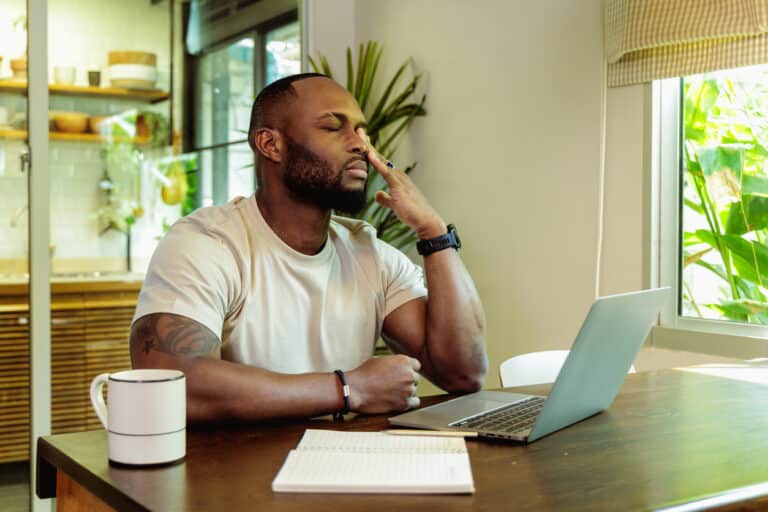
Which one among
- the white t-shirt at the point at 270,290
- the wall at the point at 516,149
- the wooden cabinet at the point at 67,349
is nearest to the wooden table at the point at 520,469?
the white t-shirt at the point at 270,290

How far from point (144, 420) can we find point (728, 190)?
6.83ft

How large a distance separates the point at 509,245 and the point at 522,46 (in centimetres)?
74

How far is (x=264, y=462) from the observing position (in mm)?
1140

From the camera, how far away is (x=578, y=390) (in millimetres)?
1312

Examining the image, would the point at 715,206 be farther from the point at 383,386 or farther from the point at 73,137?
the point at 73,137

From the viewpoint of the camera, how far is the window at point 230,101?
3822mm

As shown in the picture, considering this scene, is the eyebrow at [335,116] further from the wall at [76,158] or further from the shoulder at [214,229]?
the wall at [76,158]

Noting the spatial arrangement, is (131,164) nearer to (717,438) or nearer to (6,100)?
(6,100)

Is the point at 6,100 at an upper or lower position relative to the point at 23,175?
upper

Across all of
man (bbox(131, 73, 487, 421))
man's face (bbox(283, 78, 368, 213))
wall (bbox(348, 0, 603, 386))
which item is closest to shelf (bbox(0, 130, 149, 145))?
wall (bbox(348, 0, 603, 386))

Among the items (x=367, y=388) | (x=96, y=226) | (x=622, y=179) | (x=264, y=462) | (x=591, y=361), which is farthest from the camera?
(x=96, y=226)

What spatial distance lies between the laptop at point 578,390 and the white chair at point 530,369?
0.48 meters

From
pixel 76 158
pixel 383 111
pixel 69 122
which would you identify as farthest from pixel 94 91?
pixel 383 111

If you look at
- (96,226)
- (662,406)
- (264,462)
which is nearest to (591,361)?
(662,406)
